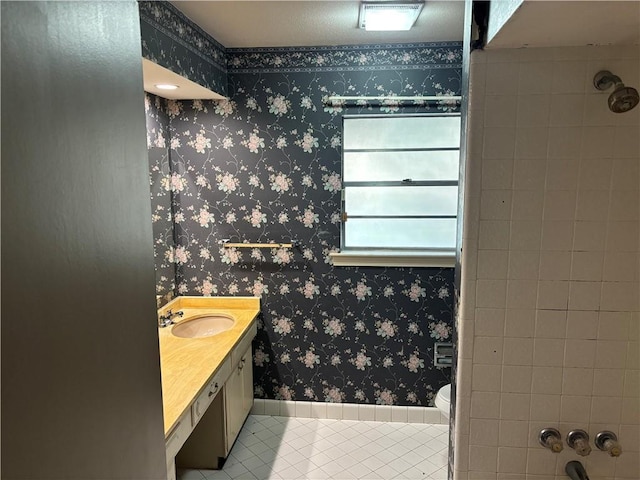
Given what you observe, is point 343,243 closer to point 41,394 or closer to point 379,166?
point 379,166

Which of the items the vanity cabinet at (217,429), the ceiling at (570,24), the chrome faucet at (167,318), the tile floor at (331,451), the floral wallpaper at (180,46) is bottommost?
the tile floor at (331,451)

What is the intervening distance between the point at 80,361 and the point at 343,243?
2418 mm

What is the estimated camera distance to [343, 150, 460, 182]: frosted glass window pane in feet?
10.0

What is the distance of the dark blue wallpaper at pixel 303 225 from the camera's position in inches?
117

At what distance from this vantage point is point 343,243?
126 inches

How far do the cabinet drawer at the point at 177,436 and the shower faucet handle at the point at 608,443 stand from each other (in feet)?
4.78

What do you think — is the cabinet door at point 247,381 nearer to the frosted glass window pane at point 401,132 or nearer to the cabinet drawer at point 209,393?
the cabinet drawer at point 209,393

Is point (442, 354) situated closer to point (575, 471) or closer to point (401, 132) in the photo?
point (401, 132)

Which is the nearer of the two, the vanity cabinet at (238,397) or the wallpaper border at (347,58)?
the vanity cabinet at (238,397)

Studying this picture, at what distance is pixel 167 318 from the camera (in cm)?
298

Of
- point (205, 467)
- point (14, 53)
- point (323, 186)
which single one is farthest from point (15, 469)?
point (323, 186)

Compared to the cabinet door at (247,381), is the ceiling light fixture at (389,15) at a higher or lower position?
higher

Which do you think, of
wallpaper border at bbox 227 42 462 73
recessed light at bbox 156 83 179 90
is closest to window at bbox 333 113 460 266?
wallpaper border at bbox 227 42 462 73

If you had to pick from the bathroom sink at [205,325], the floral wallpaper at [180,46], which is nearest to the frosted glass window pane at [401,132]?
the floral wallpaper at [180,46]
